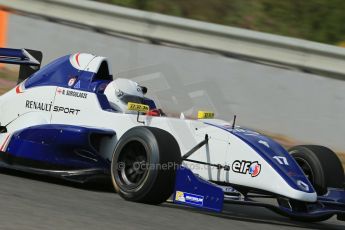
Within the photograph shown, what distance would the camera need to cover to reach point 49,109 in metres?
7.54

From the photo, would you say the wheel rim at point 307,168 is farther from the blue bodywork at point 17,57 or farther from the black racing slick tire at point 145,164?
the blue bodywork at point 17,57

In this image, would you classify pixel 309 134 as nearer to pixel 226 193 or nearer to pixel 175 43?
pixel 175 43

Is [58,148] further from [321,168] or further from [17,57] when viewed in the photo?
[321,168]

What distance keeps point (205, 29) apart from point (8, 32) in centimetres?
329

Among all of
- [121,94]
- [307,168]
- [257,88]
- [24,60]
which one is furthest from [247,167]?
[257,88]

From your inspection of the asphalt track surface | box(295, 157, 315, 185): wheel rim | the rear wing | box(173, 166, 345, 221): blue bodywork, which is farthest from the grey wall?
box(173, 166, 345, 221): blue bodywork

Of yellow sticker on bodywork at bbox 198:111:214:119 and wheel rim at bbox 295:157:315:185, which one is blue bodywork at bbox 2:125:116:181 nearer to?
yellow sticker on bodywork at bbox 198:111:214:119

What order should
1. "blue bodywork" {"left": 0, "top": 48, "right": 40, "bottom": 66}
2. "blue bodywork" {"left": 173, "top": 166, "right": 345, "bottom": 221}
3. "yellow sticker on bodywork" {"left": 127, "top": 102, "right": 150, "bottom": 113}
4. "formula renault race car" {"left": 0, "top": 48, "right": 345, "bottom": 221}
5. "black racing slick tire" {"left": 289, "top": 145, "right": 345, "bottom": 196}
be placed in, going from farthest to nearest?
"blue bodywork" {"left": 0, "top": 48, "right": 40, "bottom": 66}
"yellow sticker on bodywork" {"left": 127, "top": 102, "right": 150, "bottom": 113}
"black racing slick tire" {"left": 289, "top": 145, "right": 345, "bottom": 196}
"formula renault race car" {"left": 0, "top": 48, "right": 345, "bottom": 221}
"blue bodywork" {"left": 173, "top": 166, "right": 345, "bottom": 221}

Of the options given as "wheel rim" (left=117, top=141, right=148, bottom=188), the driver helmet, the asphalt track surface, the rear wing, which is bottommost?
the asphalt track surface

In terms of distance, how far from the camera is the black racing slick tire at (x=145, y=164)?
6.32 meters

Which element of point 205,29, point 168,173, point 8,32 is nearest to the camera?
point 168,173

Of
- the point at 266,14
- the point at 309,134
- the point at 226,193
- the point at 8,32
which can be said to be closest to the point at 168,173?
the point at 226,193

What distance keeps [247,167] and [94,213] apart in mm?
Answer: 1370

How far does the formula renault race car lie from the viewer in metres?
6.32
